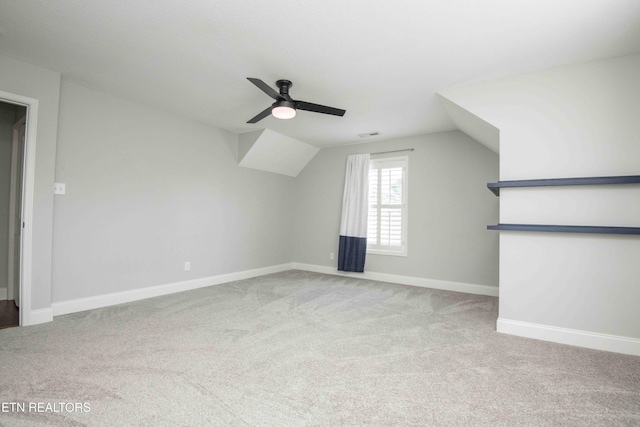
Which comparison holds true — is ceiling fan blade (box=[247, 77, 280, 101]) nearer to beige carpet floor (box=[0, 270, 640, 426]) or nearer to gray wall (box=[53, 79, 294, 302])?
gray wall (box=[53, 79, 294, 302])

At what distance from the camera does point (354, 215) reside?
17.8ft

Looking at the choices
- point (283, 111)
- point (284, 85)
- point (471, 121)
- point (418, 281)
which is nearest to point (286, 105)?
point (283, 111)

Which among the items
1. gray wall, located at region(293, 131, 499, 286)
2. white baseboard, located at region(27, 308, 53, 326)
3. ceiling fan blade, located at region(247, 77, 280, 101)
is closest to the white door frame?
white baseboard, located at region(27, 308, 53, 326)

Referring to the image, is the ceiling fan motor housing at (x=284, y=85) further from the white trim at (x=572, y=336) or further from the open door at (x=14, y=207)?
the open door at (x=14, y=207)

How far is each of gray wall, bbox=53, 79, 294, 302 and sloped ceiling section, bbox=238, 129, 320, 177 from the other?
0.18 metres

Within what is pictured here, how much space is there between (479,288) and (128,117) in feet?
16.8

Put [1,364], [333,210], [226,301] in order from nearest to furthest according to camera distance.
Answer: [1,364]
[226,301]
[333,210]

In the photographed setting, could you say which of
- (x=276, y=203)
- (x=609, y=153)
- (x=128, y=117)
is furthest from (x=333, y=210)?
(x=609, y=153)

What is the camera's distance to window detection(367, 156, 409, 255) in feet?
16.7

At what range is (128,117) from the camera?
370cm

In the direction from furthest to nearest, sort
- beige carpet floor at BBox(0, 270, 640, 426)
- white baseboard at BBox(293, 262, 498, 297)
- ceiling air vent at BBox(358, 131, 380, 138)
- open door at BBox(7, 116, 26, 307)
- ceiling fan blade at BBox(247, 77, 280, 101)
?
→ ceiling air vent at BBox(358, 131, 380, 138) < white baseboard at BBox(293, 262, 498, 297) < open door at BBox(7, 116, 26, 307) < ceiling fan blade at BBox(247, 77, 280, 101) < beige carpet floor at BBox(0, 270, 640, 426)

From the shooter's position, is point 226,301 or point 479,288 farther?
point 479,288

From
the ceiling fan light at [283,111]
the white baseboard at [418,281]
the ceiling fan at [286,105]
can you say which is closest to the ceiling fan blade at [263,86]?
the ceiling fan at [286,105]

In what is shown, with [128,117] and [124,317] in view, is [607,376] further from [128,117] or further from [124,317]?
[128,117]
